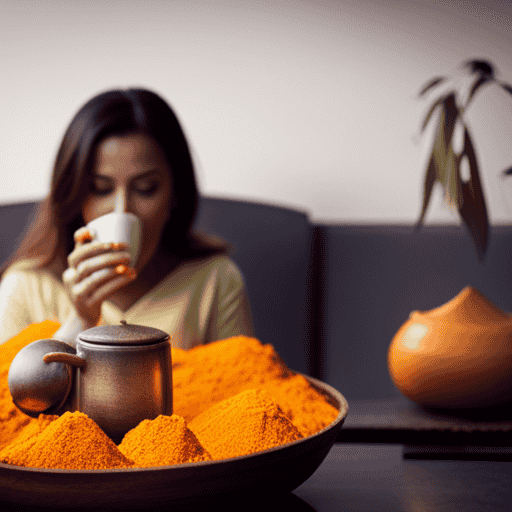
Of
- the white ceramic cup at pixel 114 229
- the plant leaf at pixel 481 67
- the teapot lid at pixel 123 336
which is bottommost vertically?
the teapot lid at pixel 123 336

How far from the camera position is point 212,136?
5.31 feet

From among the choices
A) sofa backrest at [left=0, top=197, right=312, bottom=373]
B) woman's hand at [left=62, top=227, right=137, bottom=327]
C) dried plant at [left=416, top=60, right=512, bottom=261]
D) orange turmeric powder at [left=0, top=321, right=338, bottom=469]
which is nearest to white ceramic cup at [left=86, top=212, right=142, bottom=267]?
woman's hand at [left=62, top=227, right=137, bottom=327]

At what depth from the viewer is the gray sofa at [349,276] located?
1.40 m

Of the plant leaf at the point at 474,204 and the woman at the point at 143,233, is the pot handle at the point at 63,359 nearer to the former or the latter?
the woman at the point at 143,233

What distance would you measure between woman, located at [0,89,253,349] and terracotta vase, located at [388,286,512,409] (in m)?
0.47

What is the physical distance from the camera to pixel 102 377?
0.45 m

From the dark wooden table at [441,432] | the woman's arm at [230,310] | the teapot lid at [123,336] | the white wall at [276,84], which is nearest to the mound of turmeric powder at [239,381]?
the teapot lid at [123,336]

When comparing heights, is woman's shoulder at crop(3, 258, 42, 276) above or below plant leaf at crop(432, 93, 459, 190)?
below

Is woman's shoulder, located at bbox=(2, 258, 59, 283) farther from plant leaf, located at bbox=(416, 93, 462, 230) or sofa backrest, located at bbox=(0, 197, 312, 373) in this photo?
plant leaf, located at bbox=(416, 93, 462, 230)

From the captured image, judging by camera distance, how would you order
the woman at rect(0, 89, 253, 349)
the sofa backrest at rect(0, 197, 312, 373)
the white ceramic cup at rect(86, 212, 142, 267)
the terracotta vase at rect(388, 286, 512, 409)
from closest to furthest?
the white ceramic cup at rect(86, 212, 142, 267) < the terracotta vase at rect(388, 286, 512, 409) < the woman at rect(0, 89, 253, 349) < the sofa backrest at rect(0, 197, 312, 373)

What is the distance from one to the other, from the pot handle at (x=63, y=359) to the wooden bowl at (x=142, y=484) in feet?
0.30

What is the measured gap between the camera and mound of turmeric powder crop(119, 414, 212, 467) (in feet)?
1.29

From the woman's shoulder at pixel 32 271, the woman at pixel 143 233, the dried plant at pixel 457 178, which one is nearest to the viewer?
the dried plant at pixel 457 178

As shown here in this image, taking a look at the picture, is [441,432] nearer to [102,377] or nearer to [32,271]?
[102,377]
